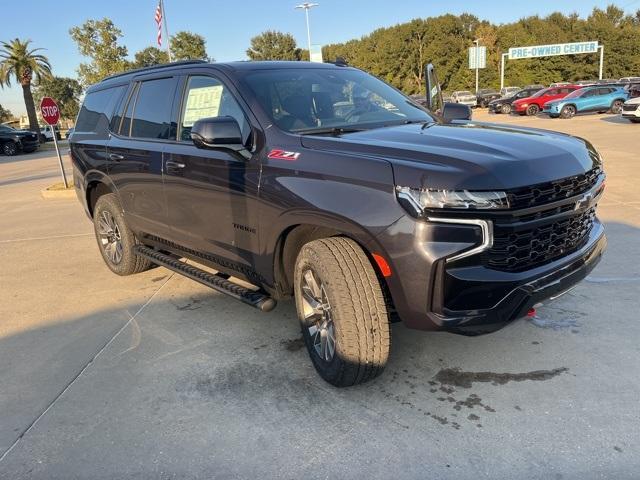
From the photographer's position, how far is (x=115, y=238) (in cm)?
557

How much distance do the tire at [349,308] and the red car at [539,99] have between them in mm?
32472

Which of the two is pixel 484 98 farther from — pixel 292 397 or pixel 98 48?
pixel 292 397

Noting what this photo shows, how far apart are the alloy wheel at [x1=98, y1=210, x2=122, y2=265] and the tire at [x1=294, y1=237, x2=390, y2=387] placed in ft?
9.97

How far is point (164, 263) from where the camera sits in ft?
15.2

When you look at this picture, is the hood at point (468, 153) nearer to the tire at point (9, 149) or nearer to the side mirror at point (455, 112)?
the side mirror at point (455, 112)

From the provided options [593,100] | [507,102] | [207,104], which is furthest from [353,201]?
[507,102]

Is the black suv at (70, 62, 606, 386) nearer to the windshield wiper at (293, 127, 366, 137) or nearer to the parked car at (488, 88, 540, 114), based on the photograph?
the windshield wiper at (293, 127, 366, 137)

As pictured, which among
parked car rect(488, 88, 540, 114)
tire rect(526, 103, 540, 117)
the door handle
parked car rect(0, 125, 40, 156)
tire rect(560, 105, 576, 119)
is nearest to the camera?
the door handle

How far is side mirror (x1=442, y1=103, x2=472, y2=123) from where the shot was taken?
4.34 m

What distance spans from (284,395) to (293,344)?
69 cm

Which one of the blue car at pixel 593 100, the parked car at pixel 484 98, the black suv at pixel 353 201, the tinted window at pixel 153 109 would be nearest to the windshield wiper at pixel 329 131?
the black suv at pixel 353 201

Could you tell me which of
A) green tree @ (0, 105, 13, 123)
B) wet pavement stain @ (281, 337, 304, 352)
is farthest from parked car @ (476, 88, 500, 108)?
green tree @ (0, 105, 13, 123)

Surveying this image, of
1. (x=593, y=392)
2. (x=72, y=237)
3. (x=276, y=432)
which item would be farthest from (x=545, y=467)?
(x=72, y=237)

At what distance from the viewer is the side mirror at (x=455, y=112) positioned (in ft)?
14.3
